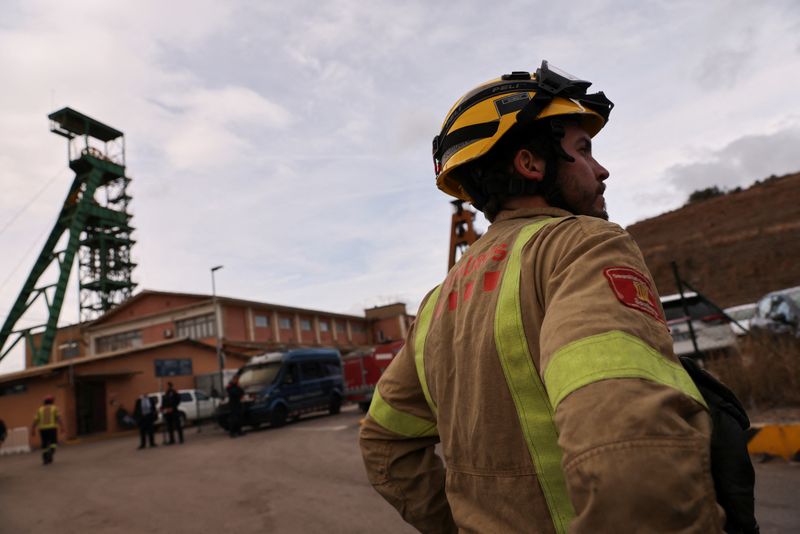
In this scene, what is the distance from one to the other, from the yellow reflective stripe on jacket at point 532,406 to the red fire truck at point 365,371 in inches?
644

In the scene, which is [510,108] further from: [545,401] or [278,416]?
[278,416]

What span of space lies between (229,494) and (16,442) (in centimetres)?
1800

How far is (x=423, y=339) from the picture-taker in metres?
1.56

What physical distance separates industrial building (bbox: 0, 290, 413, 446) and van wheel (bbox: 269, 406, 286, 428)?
15.4ft

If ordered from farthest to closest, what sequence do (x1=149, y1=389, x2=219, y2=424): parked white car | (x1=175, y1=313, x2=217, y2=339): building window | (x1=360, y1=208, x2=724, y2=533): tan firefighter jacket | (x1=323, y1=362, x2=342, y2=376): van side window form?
(x1=175, y1=313, x2=217, y2=339): building window, (x1=149, y1=389, x2=219, y2=424): parked white car, (x1=323, y1=362, x2=342, y2=376): van side window, (x1=360, y1=208, x2=724, y2=533): tan firefighter jacket

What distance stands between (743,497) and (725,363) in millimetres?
8045

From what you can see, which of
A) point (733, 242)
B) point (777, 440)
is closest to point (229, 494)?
point (777, 440)

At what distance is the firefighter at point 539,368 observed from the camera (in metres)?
0.74

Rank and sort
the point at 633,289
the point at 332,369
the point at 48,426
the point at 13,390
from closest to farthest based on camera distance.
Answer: the point at 633,289, the point at 48,426, the point at 332,369, the point at 13,390

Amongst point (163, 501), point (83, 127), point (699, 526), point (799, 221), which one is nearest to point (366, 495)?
point (163, 501)

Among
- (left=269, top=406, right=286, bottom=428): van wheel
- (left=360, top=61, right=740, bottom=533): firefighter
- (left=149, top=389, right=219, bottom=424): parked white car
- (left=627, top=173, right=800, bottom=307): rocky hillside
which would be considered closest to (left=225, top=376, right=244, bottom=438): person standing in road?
(left=269, top=406, right=286, bottom=428): van wheel

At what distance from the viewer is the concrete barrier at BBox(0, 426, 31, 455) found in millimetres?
19500

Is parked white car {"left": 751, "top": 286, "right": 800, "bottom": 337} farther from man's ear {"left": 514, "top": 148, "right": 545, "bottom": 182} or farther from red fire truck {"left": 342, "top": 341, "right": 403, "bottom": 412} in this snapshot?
man's ear {"left": 514, "top": 148, "right": 545, "bottom": 182}

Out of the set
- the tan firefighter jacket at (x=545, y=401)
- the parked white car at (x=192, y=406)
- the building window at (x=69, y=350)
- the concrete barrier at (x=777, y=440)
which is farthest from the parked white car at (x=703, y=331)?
the building window at (x=69, y=350)
